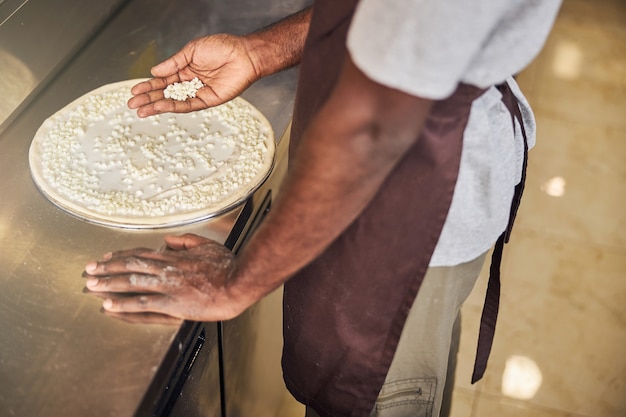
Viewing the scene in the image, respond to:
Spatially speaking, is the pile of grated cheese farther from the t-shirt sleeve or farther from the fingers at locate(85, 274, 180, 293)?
the t-shirt sleeve

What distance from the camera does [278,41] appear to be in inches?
51.9

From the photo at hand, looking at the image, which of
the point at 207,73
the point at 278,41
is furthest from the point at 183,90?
the point at 278,41

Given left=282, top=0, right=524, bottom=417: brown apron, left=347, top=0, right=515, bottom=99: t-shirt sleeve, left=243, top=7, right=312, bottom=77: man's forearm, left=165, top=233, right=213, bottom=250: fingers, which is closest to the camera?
left=347, top=0, right=515, bottom=99: t-shirt sleeve

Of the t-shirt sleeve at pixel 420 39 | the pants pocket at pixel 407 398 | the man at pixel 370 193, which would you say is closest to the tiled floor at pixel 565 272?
the pants pocket at pixel 407 398

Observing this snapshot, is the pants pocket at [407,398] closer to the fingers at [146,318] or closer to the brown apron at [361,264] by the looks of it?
the brown apron at [361,264]

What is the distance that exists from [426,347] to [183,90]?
664 mm

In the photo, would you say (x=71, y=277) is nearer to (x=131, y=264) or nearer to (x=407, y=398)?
(x=131, y=264)

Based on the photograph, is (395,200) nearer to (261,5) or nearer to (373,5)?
(373,5)

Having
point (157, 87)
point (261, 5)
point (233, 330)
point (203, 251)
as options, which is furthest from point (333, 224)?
point (261, 5)

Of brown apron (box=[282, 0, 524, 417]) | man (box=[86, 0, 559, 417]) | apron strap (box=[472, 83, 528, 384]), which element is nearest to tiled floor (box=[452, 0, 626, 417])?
apron strap (box=[472, 83, 528, 384])

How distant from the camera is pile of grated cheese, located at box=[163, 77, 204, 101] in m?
1.32

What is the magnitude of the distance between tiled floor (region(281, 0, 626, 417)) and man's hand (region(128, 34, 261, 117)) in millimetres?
954

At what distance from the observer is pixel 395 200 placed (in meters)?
0.95

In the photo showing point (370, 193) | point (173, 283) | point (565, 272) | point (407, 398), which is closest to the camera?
point (370, 193)
